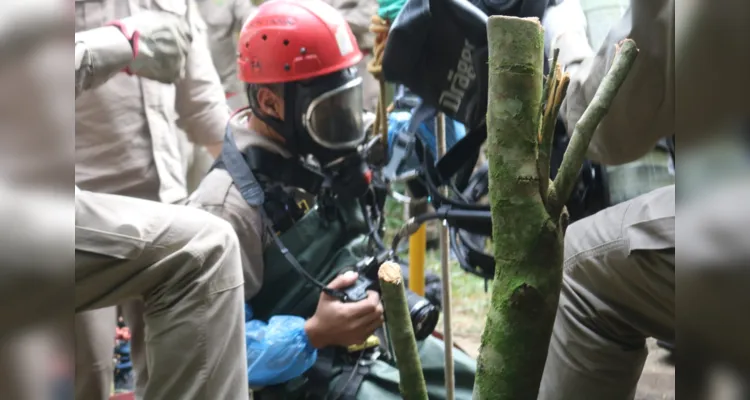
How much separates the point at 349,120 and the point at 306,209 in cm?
25

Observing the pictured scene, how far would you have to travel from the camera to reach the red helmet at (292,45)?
67.2 inches

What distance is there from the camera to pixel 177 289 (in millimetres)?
1060

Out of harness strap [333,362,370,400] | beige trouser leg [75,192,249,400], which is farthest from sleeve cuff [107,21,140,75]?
harness strap [333,362,370,400]

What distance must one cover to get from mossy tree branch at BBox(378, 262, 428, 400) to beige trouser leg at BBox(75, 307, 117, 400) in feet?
4.15

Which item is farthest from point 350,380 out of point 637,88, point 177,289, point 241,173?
point 637,88

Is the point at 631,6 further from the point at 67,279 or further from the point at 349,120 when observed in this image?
the point at 349,120

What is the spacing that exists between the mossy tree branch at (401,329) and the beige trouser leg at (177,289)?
1.51 ft

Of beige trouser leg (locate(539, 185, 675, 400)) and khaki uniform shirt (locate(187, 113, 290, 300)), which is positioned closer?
beige trouser leg (locate(539, 185, 675, 400))

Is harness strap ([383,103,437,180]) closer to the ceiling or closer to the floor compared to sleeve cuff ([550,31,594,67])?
closer to the floor

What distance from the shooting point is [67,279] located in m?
0.49

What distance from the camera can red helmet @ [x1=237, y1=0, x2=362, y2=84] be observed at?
171cm

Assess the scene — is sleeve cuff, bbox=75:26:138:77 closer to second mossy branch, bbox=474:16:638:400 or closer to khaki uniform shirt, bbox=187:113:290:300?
khaki uniform shirt, bbox=187:113:290:300

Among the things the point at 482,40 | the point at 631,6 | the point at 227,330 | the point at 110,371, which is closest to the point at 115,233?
the point at 227,330

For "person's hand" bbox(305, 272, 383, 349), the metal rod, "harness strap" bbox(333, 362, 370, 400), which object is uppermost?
the metal rod
